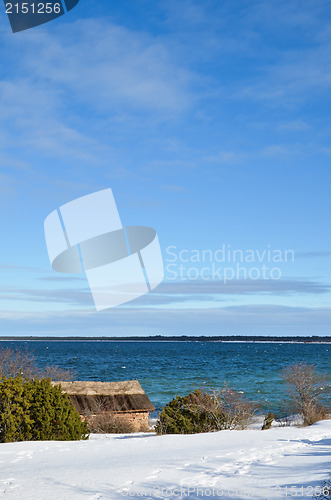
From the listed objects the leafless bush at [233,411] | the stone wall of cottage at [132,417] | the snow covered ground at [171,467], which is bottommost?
the stone wall of cottage at [132,417]

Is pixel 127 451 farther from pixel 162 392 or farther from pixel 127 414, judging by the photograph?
pixel 162 392

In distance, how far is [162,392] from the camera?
174 feet

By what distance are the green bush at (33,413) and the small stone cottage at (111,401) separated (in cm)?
756

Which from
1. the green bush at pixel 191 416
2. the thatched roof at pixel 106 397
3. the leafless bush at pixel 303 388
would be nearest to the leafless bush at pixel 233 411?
→ the green bush at pixel 191 416

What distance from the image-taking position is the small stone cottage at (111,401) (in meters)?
24.7

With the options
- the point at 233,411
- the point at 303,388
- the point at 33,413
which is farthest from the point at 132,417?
the point at 303,388

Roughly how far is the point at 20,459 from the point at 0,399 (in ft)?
11.9

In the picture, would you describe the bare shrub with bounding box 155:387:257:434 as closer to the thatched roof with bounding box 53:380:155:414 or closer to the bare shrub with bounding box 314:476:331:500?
the thatched roof with bounding box 53:380:155:414

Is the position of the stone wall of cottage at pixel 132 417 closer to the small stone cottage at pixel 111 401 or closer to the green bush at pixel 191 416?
the small stone cottage at pixel 111 401

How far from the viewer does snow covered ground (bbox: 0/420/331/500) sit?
9.53 meters

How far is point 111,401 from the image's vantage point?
25.6 meters

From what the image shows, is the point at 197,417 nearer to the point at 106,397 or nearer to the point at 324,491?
the point at 106,397

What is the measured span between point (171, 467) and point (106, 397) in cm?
1464

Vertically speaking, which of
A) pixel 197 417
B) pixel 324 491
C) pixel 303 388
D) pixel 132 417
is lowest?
pixel 303 388
